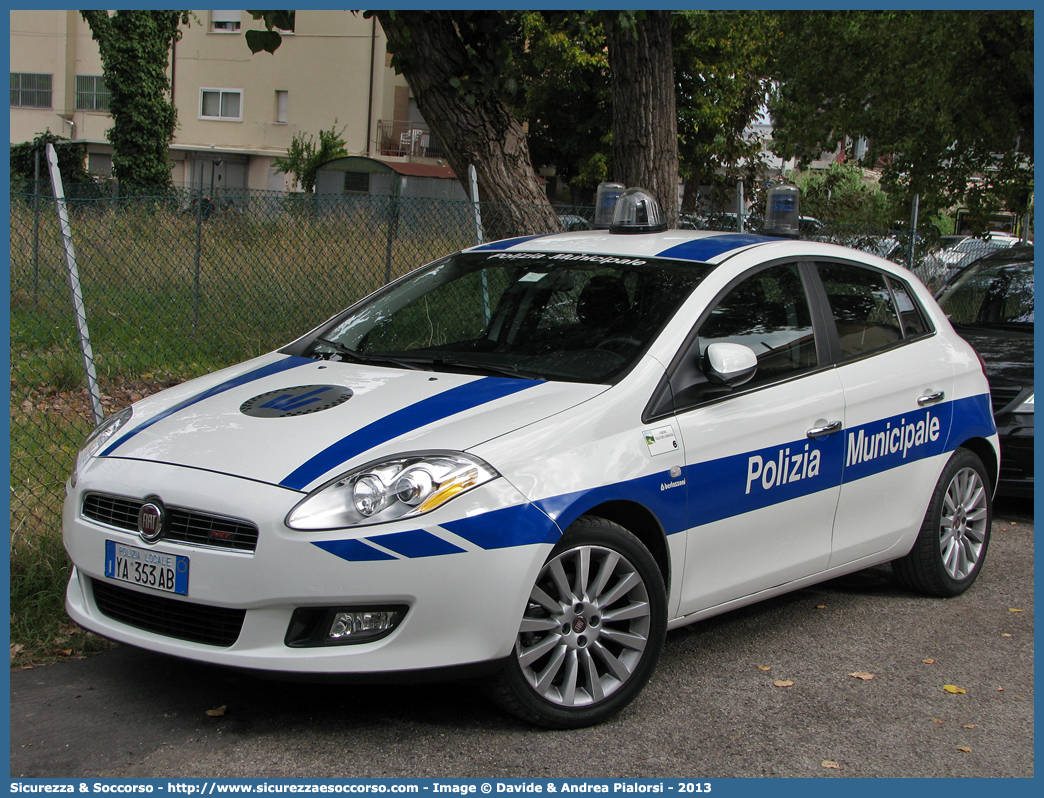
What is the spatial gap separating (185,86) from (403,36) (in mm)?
38808

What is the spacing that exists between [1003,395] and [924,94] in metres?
9.84

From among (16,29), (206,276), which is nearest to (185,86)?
(16,29)

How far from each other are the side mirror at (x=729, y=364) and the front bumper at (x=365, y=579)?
959 mm

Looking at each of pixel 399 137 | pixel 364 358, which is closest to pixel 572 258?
pixel 364 358

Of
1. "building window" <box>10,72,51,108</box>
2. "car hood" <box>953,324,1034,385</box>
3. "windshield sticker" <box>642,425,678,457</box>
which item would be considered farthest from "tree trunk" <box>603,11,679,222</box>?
"building window" <box>10,72,51,108</box>

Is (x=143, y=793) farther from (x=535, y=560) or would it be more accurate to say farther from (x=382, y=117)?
(x=382, y=117)

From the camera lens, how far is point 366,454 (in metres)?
3.49

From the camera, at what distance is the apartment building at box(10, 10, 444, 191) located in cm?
4006

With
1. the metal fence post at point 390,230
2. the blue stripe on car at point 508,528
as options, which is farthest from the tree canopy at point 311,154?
the blue stripe on car at point 508,528

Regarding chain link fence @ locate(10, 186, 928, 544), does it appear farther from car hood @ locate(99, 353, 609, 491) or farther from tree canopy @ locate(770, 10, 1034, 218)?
tree canopy @ locate(770, 10, 1034, 218)

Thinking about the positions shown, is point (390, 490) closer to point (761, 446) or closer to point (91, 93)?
point (761, 446)

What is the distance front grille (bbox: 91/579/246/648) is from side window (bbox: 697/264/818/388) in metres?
1.99

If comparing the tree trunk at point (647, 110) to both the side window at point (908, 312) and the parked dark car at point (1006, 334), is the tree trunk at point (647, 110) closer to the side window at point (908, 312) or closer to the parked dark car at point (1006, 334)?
the parked dark car at point (1006, 334)

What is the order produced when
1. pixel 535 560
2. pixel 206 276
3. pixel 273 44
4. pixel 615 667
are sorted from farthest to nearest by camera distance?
pixel 206 276
pixel 273 44
pixel 615 667
pixel 535 560
